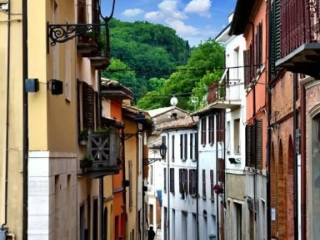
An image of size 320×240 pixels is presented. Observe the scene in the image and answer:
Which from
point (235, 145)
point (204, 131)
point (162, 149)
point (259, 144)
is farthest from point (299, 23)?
point (204, 131)

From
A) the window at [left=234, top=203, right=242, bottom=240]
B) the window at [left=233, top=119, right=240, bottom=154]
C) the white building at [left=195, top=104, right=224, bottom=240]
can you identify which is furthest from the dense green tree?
the window at [left=234, top=203, right=242, bottom=240]

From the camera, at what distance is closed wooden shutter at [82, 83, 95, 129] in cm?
2308

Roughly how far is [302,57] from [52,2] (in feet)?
17.1

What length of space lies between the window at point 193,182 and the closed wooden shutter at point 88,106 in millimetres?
33623

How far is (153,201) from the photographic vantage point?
83.8m

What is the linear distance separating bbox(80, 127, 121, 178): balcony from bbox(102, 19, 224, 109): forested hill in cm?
4583

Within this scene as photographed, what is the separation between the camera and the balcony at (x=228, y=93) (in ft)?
129

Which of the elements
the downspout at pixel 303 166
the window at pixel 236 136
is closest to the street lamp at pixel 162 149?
the window at pixel 236 136

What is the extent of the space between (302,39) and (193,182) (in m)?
43.8

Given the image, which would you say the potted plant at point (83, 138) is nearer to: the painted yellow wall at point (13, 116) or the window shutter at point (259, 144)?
the painted yellow wall at point (13, 116)

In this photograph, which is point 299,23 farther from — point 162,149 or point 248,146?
point 162,149

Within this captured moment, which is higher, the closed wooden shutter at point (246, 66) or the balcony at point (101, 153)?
the closed wooden shutter at point (246, 66)

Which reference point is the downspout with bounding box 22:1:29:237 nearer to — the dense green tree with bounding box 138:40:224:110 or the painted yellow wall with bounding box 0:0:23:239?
the painted yellow wall with bounding box 0:0:23:239

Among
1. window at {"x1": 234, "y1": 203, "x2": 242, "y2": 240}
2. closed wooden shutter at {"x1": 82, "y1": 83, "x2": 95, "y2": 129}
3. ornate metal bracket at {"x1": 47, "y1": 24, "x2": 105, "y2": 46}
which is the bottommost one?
window at {"x1": 234, "y1": 203, "x2": 242, "y2": 240}
